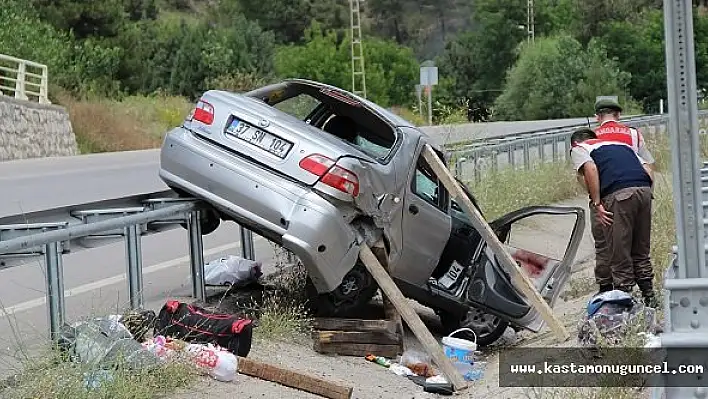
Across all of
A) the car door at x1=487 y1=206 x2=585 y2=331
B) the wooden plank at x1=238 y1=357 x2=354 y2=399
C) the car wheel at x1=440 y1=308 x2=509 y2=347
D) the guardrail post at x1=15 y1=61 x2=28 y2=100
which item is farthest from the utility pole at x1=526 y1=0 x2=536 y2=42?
the wooden plank at x1=238 y1=357 x2=354 y2=399

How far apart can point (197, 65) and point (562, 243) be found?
45.4m

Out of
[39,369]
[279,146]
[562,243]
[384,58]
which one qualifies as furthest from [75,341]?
[384,58]

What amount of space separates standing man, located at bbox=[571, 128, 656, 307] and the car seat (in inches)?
74.2

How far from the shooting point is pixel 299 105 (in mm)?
9383

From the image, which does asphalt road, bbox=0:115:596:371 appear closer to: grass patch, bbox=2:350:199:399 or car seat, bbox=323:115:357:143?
grass patch, bbox=2:350:199:399

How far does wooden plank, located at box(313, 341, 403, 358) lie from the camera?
26.3 feet

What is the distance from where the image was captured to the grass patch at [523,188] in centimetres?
1462

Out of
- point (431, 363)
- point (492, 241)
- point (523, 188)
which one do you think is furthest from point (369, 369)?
point (523, 188)

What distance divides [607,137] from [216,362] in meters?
4.28

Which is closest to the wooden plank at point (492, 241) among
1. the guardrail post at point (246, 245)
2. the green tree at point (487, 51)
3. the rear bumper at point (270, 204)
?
the rear bumper at point (270, 204)

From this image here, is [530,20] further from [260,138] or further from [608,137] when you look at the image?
[260,138]

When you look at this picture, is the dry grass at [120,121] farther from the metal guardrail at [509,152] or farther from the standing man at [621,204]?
the standing man at [621,204]

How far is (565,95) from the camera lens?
6969 centimetres

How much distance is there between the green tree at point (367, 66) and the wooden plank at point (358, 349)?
65.4 metres
